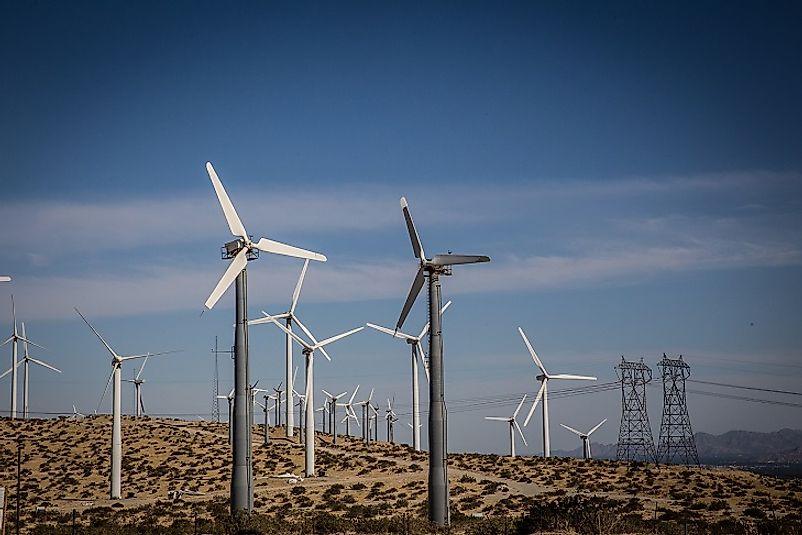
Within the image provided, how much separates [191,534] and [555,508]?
737 inches

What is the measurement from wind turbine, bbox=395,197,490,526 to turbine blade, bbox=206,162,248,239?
33.8 feet

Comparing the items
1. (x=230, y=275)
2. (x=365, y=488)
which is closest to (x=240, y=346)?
(x=230, y=275)

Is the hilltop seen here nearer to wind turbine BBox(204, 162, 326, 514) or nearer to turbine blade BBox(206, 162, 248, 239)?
wind turbine BBox(204, 162, 326, 514)

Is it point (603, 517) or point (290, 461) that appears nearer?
point (603, 517)

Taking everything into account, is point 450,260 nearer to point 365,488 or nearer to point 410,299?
point 410,299

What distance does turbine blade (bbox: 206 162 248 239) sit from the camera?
62.2 metres

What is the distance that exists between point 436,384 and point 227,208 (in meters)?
17.3

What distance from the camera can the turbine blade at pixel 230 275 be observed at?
56438 mm

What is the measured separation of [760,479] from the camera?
85688 millimetres

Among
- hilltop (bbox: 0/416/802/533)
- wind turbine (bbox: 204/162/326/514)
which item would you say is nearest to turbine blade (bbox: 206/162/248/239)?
wind turbine (bbox: 204/162/326/514)

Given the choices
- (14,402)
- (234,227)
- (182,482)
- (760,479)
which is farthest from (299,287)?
(14,402)

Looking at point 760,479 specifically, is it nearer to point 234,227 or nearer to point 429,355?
point 429,355

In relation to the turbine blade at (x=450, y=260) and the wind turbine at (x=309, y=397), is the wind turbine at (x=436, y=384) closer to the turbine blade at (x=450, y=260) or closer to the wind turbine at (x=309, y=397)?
the turbine blade at (x=450, y=260)

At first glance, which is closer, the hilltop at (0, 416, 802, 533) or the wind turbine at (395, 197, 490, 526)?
the wind turbine at (395, 197, 490, 526)
